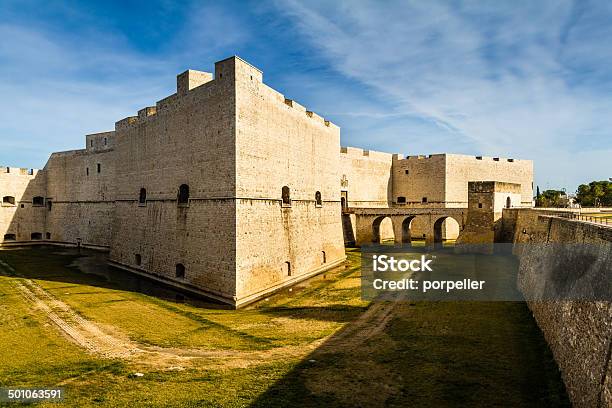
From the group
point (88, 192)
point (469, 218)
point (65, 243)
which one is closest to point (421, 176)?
point (469, 218)

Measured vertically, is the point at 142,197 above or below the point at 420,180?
below

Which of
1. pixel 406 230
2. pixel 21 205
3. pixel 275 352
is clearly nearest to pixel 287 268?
pixel 275 352

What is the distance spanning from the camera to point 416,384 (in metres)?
8.16

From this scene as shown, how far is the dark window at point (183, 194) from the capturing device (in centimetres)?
1894

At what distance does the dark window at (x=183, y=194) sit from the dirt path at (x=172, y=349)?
7.05m

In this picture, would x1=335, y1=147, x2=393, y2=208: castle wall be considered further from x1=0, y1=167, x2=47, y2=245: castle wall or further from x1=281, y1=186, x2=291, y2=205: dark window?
x1=0, y1=167, x2=47, y2=245: castle wall

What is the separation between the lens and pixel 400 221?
30672 millimetres

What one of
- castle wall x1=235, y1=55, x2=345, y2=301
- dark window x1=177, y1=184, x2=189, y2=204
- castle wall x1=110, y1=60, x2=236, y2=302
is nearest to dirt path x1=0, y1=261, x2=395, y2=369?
castle wall x1=110, y1=60, x2=236, y2=302

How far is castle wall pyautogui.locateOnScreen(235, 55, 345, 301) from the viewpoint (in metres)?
16.3

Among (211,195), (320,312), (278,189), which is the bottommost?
(320,312)

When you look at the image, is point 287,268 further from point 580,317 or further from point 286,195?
point 580,317

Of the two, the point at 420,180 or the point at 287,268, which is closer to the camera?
the point at 287,268
